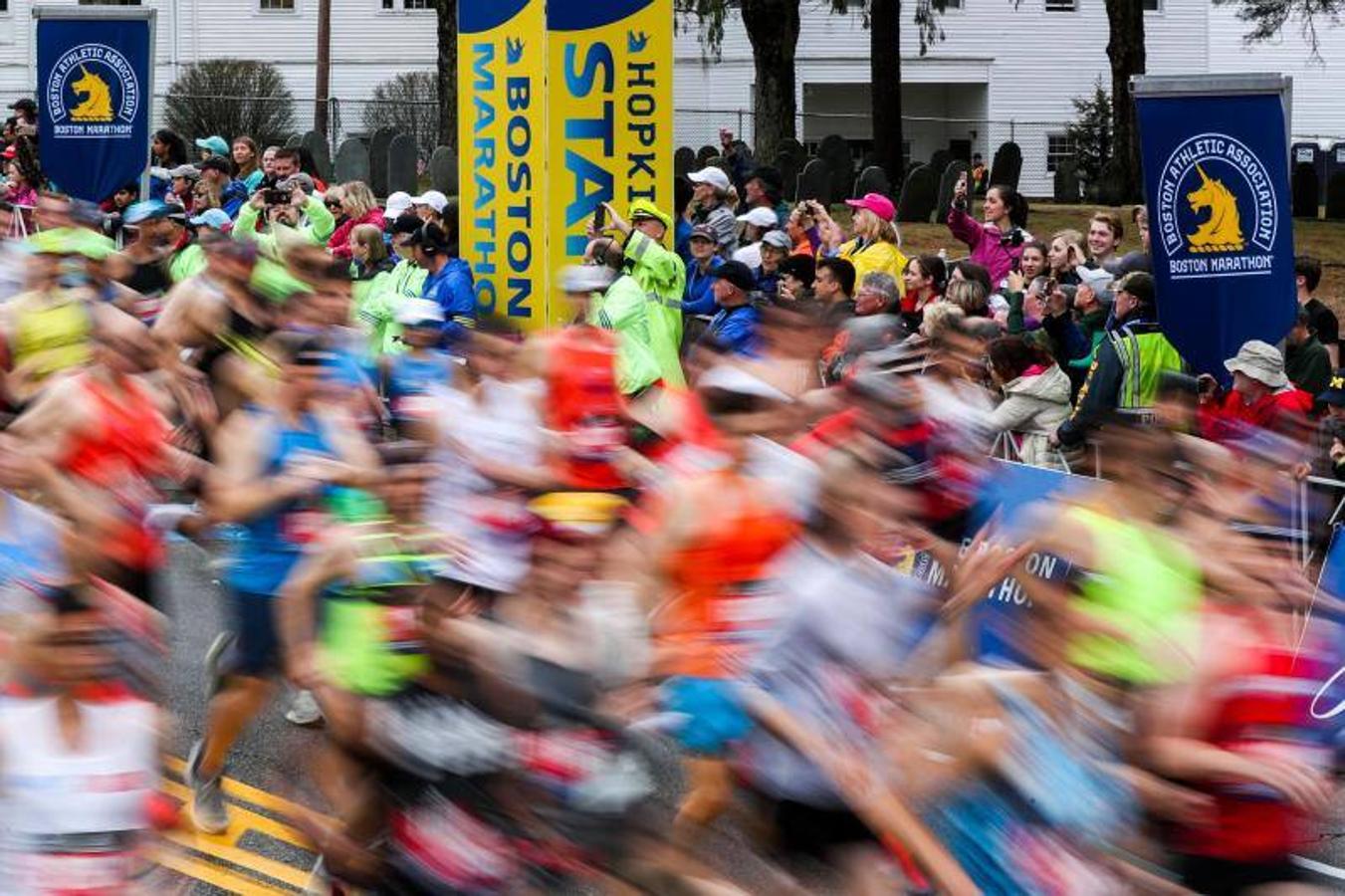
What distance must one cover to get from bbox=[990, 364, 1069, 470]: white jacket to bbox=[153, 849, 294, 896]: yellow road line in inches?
182

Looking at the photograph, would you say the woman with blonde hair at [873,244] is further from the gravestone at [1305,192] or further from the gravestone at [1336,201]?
the gravestone at [1305,192]

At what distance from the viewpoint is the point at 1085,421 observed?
10.3 meters

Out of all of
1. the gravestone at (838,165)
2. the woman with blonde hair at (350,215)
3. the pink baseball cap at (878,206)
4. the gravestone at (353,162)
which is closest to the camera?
the pink baseball cap at (878,206)

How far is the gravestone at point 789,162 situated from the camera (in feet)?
92.5

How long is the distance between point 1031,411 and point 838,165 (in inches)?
760

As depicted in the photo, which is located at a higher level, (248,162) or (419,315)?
(248,162)

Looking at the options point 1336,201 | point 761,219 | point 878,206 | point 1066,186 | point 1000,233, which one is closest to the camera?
point 878,206

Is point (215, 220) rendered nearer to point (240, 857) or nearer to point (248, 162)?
point (248, 162)

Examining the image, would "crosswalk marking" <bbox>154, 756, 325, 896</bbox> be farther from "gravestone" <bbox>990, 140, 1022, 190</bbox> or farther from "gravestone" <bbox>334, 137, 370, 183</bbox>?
"gravestone" <bbox>990, 140, 1022, 190</bbox>

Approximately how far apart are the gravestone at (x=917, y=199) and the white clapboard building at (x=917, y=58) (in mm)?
14771

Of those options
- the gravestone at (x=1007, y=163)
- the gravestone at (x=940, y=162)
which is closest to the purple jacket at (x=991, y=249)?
the gravestone at (x=940, y=162)

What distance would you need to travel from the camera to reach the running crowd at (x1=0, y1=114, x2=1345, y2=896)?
5602mm

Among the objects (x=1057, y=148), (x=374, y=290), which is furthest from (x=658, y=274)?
(x=1057, y=148)

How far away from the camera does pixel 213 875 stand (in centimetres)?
775
